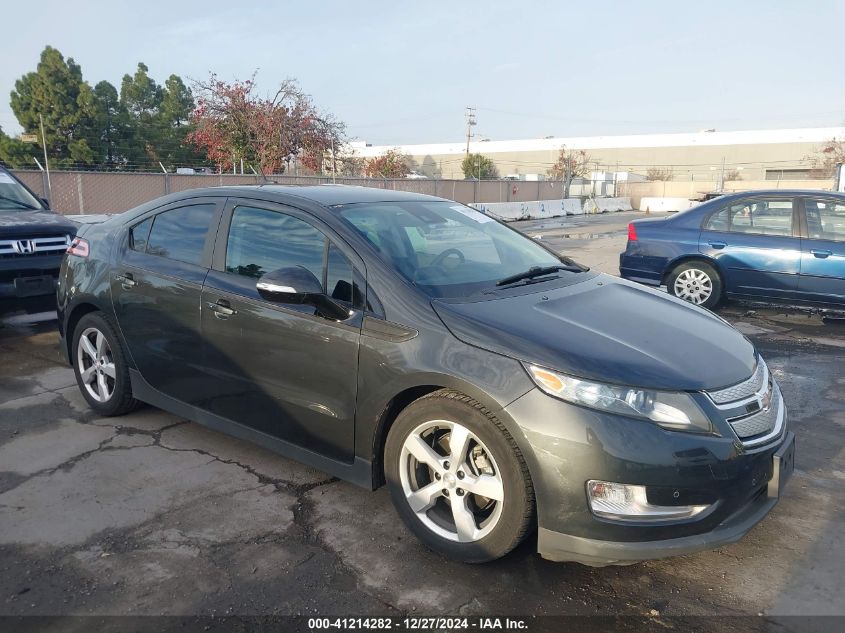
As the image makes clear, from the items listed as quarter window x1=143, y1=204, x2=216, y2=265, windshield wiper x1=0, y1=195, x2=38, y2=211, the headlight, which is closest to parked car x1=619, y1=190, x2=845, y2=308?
the headlight

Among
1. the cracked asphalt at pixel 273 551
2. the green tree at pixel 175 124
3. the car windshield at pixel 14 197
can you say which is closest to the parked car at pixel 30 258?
the car windshield at pixel 14 197

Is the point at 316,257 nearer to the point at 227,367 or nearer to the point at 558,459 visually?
the point at 227,367

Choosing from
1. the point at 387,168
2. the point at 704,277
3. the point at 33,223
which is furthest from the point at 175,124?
the point at 704,277

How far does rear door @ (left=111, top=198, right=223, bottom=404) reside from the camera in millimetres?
3893

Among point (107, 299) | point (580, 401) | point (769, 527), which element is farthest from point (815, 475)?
point (107, 299)

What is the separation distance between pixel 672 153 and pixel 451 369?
88265 millimetres

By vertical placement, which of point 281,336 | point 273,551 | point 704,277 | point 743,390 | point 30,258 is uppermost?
point 30,258

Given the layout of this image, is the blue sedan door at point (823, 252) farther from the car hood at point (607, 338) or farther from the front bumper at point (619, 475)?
the front bumper at point (619, 475)

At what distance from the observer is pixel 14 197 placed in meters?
7.56

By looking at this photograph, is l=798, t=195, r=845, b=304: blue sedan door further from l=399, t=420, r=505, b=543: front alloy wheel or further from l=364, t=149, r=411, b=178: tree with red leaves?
l=364, t=149, r=411, b=178: tree with red leaves

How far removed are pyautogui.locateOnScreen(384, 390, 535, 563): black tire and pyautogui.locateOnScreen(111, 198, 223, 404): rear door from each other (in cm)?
150

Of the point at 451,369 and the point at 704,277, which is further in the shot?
the point at 704,277

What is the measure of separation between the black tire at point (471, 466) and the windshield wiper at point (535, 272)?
34.6 inches

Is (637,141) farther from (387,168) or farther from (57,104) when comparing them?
(57,104)
